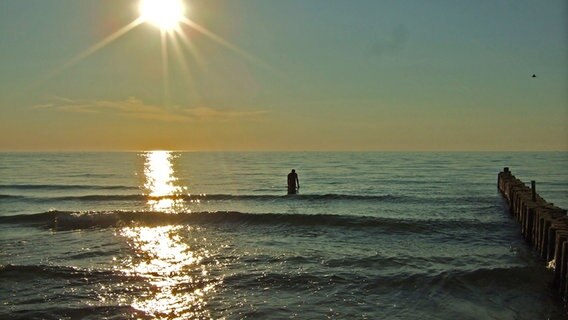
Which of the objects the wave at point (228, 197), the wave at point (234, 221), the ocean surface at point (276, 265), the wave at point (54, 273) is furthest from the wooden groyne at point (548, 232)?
the wave at point (228, 197)

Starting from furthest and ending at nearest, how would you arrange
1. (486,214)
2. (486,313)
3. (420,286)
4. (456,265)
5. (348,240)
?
(486,214), (348,240), (456,265), (420,286), (486,313)

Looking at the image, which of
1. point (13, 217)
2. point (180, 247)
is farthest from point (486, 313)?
point (13, 217)

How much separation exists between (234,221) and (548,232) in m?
14.4

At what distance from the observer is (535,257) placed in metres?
14.5

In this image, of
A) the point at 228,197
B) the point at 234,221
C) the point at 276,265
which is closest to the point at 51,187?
the point at 228,197

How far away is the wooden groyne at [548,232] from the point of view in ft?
35.1

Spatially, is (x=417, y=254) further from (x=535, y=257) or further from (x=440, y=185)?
(x=440, y=185)

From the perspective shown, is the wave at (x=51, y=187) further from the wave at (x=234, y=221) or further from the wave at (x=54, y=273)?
the wave at (x=54, y=273)

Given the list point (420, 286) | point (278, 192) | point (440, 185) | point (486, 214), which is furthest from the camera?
point (440, 185)

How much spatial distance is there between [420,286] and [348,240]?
659 cm

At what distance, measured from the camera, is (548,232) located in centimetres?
1305

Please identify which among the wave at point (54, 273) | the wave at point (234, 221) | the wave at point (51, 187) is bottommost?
the wave at point (234, 221)

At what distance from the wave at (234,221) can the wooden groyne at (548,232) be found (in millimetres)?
2816

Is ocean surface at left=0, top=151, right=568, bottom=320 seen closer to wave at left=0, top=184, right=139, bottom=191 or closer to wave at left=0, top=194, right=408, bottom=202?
wave at left=0, top=194, right=408, bottom=202
